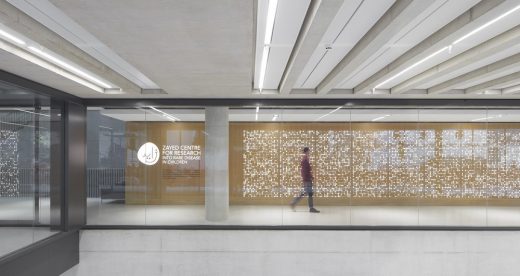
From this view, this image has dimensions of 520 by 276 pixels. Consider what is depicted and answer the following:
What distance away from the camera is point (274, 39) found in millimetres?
4590

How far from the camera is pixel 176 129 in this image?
8727 millimetres

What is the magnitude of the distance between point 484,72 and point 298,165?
4.23 meters

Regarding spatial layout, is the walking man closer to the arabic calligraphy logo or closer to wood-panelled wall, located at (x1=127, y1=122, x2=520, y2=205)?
wood-panelled wall, located at (x1=127, y1=122, x2=520, y2=205)

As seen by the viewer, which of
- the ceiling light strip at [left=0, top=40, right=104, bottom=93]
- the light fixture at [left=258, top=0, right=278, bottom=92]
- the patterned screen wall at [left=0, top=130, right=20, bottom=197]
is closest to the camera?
the light fixture at [left=258, top=0, right=278, bottom=92]

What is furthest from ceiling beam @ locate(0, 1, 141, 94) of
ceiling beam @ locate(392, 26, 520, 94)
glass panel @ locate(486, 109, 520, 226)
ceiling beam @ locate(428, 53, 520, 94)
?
glass panel @ locate(486, 109, 520, 226)

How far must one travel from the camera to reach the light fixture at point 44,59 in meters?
4.45

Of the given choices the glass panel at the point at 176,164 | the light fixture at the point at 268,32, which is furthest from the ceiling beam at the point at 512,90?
the glass panel at the point at 176,164

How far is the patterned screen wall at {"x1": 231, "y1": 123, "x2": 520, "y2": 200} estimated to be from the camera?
350 inches

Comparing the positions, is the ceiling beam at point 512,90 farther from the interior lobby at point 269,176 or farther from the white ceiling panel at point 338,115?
the white ceiling panel at point 338,115

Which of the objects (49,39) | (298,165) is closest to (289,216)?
(298,165)

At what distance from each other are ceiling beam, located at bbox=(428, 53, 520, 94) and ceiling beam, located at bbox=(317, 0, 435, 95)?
6.39 ft

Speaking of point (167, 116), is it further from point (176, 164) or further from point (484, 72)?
point (484, 72)

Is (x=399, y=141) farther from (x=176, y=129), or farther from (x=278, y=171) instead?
(x=176, y=129)

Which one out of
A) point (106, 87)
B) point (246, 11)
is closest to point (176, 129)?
point (106, 87)
